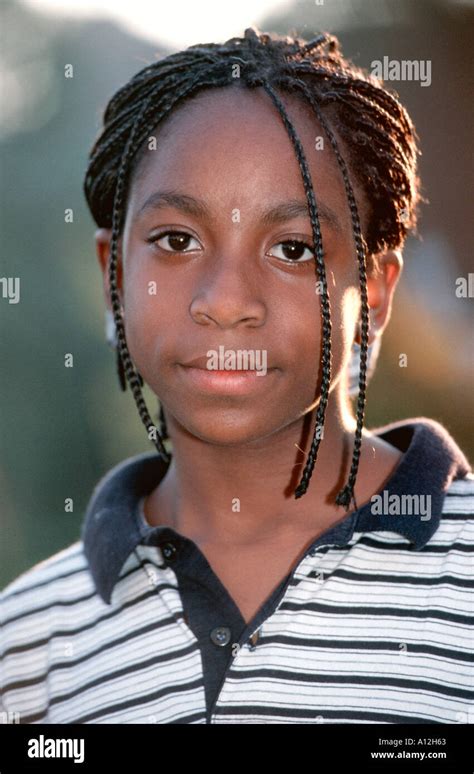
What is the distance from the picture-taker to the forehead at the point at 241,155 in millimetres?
1440

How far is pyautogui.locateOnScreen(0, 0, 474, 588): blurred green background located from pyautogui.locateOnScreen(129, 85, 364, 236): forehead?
44.6 inches

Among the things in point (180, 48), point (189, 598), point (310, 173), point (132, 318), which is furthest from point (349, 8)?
point (189, 598)

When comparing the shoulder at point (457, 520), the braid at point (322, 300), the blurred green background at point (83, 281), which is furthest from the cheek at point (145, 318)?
the blurred green background at point (83, 281)

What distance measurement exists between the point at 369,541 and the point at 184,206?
632mm

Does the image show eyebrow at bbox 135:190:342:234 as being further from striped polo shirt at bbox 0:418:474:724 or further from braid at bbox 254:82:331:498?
striped polo shirt at bbox 0:418:474:724

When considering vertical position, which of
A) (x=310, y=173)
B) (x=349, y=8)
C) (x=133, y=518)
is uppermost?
(x=349, y=8)

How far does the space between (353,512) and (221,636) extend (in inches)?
11.9

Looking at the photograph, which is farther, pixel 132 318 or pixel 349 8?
pixel 349 8

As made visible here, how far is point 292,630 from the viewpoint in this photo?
4.94ft

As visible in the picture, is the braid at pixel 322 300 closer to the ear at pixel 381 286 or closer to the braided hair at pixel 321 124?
the braided hair at pixel 321 124

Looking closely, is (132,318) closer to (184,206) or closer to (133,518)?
(184,206)

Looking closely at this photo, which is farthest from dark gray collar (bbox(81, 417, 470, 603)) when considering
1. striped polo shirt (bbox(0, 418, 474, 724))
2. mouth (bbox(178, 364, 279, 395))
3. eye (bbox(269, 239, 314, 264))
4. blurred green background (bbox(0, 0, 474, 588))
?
blurred green background (bbox(0, 0, 474, 588))

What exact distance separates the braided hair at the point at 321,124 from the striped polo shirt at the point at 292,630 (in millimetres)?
126

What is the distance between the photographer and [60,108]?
317cm
